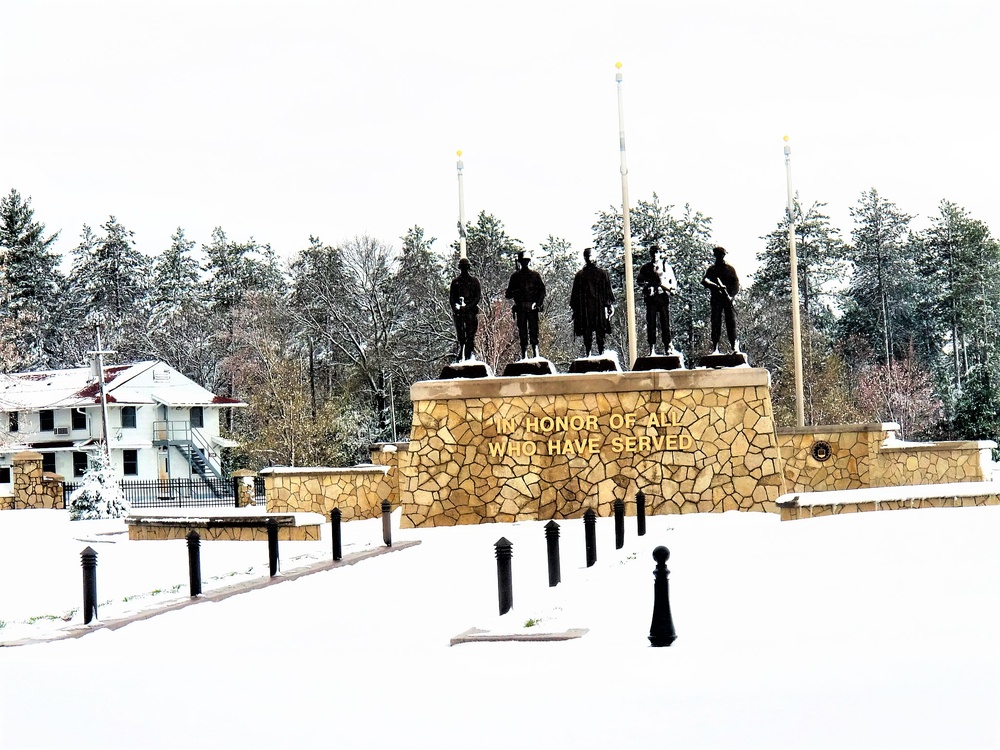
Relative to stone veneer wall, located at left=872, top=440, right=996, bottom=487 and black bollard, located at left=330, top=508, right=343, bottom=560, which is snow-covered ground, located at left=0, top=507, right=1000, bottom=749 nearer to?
black bollard, located at left=330, top=508, right=343, bottom=560

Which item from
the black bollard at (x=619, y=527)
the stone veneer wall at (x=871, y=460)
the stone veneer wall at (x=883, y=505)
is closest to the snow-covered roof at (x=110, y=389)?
the stone veneer wall at (x=871, y=460)

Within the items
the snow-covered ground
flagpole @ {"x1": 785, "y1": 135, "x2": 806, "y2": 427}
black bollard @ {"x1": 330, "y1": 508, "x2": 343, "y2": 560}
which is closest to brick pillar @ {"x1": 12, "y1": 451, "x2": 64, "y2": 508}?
flagpole @ {"x1": 785, "y1": 135, "x2": 806, "y2": 427}

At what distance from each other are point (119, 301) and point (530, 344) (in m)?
59.0

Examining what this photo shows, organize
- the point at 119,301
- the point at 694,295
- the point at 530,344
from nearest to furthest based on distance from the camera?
the point at 530,344 < the point at 694,295 < the point at 119,301

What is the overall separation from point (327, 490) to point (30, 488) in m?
17.6

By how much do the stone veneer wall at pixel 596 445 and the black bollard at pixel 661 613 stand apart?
494 inches

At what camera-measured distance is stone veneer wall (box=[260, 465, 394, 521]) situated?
25906mm

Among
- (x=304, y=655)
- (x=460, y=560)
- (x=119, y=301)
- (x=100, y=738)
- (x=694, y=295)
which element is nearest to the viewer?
(x=100, y=738)

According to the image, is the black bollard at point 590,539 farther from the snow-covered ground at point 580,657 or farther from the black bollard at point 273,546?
the black bollard at point 273,546

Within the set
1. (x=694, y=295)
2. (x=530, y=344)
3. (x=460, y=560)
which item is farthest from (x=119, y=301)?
(x=460, y=560)

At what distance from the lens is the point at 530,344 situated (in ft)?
78.9

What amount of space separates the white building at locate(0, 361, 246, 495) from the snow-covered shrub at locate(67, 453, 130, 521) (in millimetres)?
24246

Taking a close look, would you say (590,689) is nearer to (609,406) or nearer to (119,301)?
(609,406)

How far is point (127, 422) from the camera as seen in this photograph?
196 ft
